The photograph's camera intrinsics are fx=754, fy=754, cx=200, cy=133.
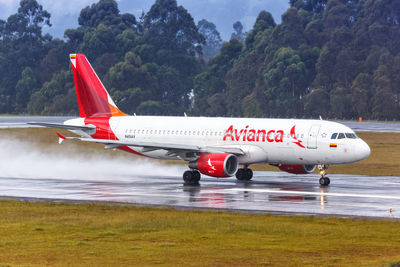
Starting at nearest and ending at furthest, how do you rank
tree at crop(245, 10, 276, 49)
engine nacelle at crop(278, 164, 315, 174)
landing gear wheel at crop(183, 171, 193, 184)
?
landing gear wheel at crop(183, 171, 193, 184) → engine nacelle at crop(278, 164, 315, 174) → tree at crop(245, 10, 276, 49)

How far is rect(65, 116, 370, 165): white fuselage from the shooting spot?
41.8 m

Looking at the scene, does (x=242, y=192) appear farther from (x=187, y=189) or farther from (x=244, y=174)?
(x=244, y=174)

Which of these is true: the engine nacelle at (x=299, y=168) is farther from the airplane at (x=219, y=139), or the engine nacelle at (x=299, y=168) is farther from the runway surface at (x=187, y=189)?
the runway surface at (x=187, y=189)

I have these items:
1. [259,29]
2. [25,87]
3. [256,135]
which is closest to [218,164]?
[256,135]

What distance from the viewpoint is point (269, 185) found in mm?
42594

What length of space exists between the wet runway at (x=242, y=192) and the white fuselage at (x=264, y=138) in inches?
63.7

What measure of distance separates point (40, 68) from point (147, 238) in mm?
167501

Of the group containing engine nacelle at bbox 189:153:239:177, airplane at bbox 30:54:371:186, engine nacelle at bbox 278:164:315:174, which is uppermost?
airplane at bbox 30:54:371:186

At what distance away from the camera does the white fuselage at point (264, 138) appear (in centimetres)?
4178

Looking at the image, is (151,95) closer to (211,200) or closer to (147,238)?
(211,200)

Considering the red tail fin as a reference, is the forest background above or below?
A: above

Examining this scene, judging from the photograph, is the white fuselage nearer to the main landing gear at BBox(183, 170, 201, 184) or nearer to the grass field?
the main landing gear at BBox(183, 170, 201, 184)

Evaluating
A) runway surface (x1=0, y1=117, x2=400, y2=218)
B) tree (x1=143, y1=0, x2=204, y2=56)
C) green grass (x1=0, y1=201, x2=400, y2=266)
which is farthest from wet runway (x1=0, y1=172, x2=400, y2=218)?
tree (x1=143, y1=0, x2=204, y2=56)

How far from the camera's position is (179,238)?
24.4 metres
